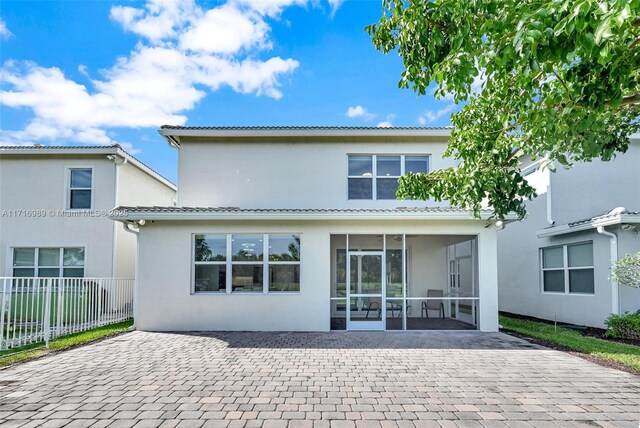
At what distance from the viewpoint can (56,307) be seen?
10.4 metres

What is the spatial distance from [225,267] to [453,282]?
8.27 meters

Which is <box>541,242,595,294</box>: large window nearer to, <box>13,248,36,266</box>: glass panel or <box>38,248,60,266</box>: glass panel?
<box>38,248,60,266</box>: glass panel

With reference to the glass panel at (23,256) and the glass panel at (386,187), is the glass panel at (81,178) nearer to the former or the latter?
the glass panel at (23,256)

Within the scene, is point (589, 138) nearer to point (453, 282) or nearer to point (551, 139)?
point (551, 139)

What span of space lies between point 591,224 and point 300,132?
9330mm

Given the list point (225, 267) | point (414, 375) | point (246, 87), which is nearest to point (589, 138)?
point (414, 375)

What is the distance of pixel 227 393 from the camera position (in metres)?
5.71

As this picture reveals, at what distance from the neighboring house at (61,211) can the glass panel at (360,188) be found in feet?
29.0

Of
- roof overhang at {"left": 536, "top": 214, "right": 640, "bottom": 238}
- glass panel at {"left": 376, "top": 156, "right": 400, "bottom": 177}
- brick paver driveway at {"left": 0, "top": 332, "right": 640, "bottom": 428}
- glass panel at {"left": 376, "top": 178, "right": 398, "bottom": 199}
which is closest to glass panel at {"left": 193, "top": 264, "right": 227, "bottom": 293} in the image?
brick paver driveway at {"left": 0, "top": 332, "right": 640, "bottom": 428}

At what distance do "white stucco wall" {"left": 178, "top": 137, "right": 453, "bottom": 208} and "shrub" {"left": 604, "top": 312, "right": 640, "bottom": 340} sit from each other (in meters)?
6.42

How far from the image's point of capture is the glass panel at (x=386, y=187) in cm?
1320

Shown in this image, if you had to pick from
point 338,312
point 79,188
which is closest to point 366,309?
point 338,312

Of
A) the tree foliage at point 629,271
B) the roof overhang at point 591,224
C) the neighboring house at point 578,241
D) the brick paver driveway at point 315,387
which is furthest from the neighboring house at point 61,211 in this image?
the tree foliage at point 629,271

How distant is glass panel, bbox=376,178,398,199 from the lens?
13.2 metres
